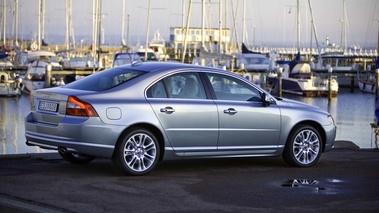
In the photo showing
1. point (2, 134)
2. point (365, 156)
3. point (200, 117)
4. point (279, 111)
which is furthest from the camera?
point (2, 134)

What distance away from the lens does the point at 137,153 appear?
10.5 meters

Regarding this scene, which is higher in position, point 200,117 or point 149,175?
point 200,117

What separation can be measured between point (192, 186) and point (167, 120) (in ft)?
4.38

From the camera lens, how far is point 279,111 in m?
11.8

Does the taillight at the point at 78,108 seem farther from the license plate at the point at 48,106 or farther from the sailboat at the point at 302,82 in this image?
the sailboat at the point at 302,82

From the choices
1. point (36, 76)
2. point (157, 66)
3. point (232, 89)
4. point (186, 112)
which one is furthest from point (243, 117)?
point (36, 76)

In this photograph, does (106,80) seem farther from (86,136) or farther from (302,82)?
(302,82)

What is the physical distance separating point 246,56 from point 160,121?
55389 mm

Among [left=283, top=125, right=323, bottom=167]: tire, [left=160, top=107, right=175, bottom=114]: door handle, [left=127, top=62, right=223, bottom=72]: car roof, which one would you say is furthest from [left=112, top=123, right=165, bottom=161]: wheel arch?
[left=283, top=125, right=323, bottom=167]: tire

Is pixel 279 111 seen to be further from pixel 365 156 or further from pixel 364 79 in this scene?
pixel 364 79

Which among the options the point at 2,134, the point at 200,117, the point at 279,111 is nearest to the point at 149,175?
the point at 200,117

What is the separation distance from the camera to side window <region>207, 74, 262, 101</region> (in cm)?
1143

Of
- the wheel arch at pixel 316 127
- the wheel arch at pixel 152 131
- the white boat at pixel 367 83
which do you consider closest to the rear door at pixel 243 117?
the wheel arch at pixel 316 127

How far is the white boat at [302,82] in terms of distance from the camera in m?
59.1
